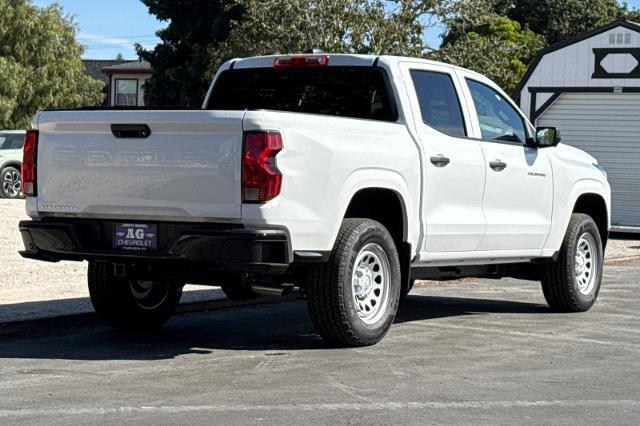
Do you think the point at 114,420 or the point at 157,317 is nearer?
the point at 114,420

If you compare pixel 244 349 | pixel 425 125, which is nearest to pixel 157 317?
pixel 244 349

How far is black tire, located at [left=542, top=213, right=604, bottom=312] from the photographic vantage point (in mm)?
10836

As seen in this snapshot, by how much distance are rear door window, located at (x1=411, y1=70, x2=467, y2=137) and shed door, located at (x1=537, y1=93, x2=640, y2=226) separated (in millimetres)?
14820

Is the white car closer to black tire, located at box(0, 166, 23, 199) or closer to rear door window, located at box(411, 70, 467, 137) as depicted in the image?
black tire, located at box(0, 166, 23, 199)

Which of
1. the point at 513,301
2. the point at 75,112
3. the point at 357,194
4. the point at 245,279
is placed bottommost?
the point at 513,301

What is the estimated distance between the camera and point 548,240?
10.6 meters

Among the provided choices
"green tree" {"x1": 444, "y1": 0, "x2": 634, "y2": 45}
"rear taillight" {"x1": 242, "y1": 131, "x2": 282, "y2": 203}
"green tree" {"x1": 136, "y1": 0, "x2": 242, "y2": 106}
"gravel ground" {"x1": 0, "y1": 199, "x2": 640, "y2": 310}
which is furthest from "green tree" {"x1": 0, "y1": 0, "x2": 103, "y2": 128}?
"rear taillight" {"x1": 242, "y1": 131, "x2": 282, "y2": 203}

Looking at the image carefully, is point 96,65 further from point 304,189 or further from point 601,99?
point 304,189

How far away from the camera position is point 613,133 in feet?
79.2

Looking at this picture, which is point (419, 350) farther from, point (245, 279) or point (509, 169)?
point (509, 169)

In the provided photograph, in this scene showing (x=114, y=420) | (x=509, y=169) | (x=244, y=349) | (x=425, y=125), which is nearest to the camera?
(x=114, y=420)

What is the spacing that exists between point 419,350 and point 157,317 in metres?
2.19

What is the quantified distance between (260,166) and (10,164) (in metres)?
20.2

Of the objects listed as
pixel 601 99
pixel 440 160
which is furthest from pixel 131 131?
pixel 601 99
